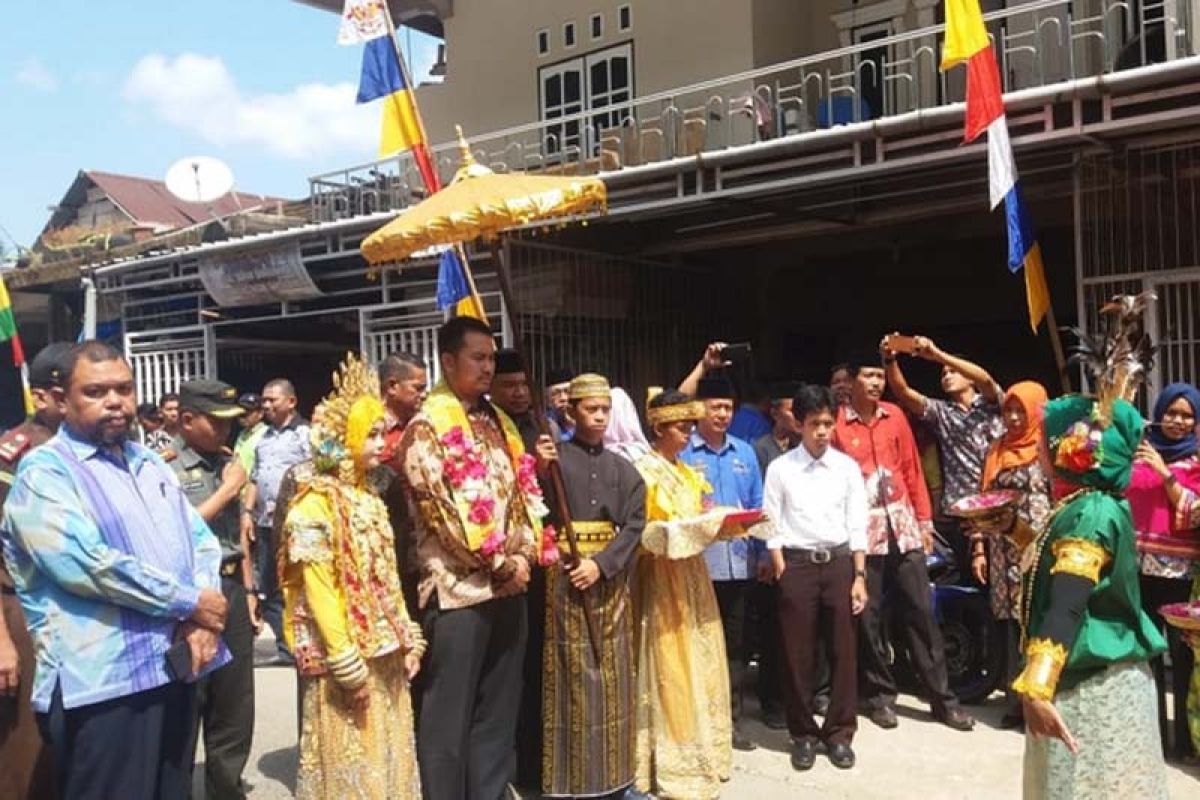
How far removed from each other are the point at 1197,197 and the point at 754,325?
524cm

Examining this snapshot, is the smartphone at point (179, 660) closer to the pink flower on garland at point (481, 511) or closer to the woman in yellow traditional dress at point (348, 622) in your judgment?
the woman in yellow traditional dress at point (348, 622)

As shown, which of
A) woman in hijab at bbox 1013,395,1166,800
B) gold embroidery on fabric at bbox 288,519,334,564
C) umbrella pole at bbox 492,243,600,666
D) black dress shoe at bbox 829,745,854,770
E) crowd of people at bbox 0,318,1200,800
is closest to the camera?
woman in hijab at bbox 1013,395,1166,800

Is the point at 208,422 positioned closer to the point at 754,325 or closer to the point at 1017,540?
the point at 1017,540

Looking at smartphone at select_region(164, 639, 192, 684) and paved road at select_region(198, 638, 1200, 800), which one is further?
paved road at select_region(198, 638, 1200, 800)

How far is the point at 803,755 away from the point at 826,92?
657cm

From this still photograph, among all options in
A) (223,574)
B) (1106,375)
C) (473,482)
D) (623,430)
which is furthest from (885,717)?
(223,574)

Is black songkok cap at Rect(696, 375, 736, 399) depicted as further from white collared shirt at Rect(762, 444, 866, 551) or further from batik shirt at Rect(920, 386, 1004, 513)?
batik shirt at Rect(920, 386, 1004, 513)

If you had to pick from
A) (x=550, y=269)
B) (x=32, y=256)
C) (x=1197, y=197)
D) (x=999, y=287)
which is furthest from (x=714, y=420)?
(x=32, y=256)

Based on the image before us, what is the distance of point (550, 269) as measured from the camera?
964 centimetres

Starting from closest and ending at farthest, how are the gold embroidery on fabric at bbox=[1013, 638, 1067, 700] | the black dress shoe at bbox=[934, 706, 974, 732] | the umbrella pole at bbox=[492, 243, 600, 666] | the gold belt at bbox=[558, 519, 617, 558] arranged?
the gold embroidery on fabric at bbox=[1013, 638, 1067, 700]
the umbrella pole at bbox=[492, 243, 600, 666]
the gold belt at bbox=[558, 519, 617, 558]
the black dress shoe at bbox=[934, 706, 974, 732]

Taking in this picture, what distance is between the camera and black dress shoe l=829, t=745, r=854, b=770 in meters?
4.82

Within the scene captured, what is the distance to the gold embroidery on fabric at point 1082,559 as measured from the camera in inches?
107

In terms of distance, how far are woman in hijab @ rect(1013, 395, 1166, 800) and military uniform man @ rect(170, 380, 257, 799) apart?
9.73ft

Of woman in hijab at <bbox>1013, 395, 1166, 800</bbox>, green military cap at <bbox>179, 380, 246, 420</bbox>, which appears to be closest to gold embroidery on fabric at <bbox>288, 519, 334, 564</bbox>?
green military cap at <bbox>179, 380, 246, 420</bbox>
